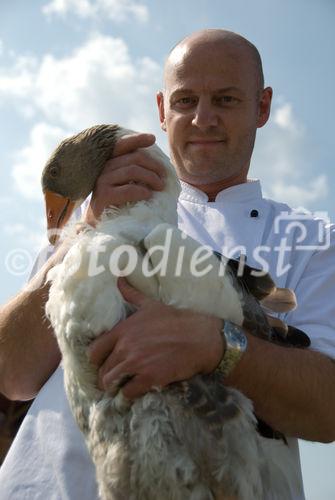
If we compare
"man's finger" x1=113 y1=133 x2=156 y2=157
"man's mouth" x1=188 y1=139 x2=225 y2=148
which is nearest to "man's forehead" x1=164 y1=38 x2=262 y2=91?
"man's mouth" x1=188 y1=139 x2=225 y2=148

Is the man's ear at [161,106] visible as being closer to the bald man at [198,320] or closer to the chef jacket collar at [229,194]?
the bald man at [198,320]

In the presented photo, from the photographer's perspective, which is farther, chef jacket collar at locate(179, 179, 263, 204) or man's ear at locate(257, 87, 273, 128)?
man's ear at locate(257, 87, 273, 128)

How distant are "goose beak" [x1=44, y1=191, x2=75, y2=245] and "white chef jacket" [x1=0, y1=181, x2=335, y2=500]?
0.64 metres

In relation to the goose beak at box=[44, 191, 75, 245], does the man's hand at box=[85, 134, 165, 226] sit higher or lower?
higher

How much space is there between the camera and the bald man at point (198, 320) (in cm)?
252

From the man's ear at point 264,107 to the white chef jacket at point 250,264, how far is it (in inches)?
28.6

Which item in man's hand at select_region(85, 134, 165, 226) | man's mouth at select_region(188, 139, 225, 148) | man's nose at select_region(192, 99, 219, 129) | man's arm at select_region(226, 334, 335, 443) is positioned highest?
man's nose at select_region(192, 99, 219, 129)

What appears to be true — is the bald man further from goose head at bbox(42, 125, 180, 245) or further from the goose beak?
the goose beak

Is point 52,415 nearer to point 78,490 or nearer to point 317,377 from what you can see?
point 78,490

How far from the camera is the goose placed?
242cm

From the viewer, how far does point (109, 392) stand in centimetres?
253

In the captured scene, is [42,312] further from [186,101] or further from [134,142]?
[186,101]

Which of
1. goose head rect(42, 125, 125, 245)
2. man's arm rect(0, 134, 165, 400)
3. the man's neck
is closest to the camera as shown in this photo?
man's arm rect(0, 134, 165, 400)

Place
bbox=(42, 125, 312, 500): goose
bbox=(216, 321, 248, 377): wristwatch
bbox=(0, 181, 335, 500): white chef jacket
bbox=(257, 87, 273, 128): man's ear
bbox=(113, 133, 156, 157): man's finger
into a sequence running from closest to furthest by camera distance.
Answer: bbox=(42, 125, 312, 500): goose < bbox=(216, 321, 248, 377): wristwatch < bbox=(0, 181, 335, 500): white chef jacket < bbox=(113, 133, 156, 157): man's finger < bbox=(257, 87, 273, 128): man's ear
